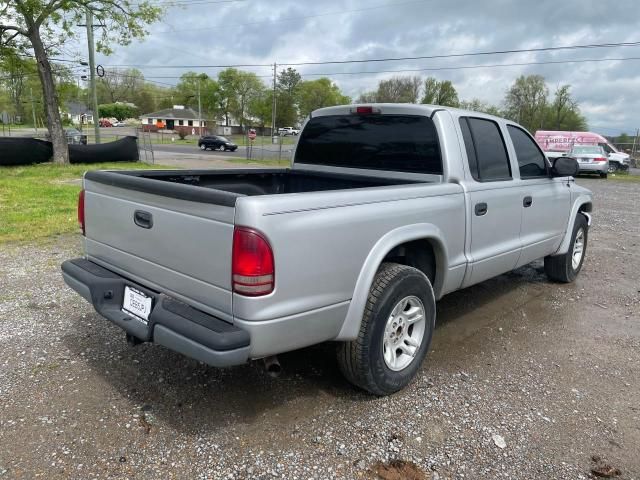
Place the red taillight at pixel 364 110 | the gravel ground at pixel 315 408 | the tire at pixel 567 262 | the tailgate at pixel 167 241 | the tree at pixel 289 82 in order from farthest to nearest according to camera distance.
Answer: the tree at pixel 289 82
the tire at pixel 567 262
the red taillight at pixel 364 110
the gravel ground at pixel 315 408
the tailgate at pixel 167 241

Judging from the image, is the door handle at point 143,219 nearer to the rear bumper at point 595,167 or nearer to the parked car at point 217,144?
the rear bumper at point 595,167

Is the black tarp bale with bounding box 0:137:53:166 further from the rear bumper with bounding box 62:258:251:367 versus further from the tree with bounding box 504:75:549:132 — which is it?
the tree with bounding box 504:75:549:132

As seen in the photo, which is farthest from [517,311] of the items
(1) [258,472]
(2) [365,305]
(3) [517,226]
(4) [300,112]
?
(4) [300,112]

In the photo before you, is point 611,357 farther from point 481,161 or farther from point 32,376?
point 32,376

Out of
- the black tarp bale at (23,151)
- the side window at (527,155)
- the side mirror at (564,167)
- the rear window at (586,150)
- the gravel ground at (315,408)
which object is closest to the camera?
the gravel ground at (315,408)

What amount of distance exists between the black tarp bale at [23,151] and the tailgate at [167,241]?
1611 cm

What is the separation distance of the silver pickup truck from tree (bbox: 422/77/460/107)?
6555 centimetres

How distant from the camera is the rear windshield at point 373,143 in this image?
Answer: 3.75 meters

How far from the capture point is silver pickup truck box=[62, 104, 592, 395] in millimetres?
Result: 2391

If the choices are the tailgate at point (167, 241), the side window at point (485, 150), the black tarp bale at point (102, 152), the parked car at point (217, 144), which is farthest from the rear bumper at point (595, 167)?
the parked car at point (217, 144)

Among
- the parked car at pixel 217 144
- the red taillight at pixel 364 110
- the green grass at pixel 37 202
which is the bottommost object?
the parked car at pixel 217 144

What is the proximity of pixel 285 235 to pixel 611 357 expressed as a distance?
3072 millimetres

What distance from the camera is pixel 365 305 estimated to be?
288 cm

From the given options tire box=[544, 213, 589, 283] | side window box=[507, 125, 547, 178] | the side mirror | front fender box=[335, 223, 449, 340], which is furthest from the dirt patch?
tire box=[544, 213, 589, 283]
